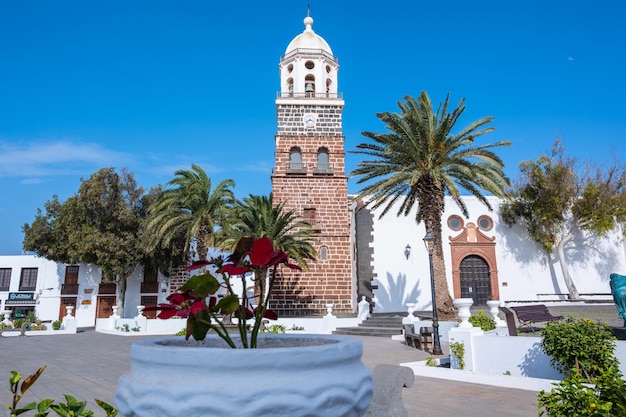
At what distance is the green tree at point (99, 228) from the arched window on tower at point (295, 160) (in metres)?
10.8

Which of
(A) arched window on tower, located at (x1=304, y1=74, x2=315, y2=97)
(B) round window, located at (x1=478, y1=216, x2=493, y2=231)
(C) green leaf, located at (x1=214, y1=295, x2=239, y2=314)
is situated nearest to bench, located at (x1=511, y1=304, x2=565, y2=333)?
(C) green leaf, located at (x1=214, y1=295, x2=239, y2=314)

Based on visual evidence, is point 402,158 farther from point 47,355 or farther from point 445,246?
point 47,355

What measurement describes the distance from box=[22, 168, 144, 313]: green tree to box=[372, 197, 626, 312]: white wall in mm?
15213

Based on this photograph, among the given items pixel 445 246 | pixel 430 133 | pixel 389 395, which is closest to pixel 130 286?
pixel 445 246

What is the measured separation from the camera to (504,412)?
208 inches

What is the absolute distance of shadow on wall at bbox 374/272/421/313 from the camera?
21.9 m

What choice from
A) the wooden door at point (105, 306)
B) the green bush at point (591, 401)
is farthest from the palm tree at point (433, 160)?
the wooden door at point (105, 306)

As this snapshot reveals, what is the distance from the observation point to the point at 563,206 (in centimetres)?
2291

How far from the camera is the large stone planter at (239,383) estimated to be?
5.08ft

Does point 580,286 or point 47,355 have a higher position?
point 580,286

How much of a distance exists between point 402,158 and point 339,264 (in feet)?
28.6

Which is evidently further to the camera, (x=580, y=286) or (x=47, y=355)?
(x=580, y=286)

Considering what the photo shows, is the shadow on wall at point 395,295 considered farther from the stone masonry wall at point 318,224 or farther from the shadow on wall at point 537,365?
the shadow on wall at point 537,365

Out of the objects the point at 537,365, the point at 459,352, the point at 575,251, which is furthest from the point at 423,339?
the point at 575,251
